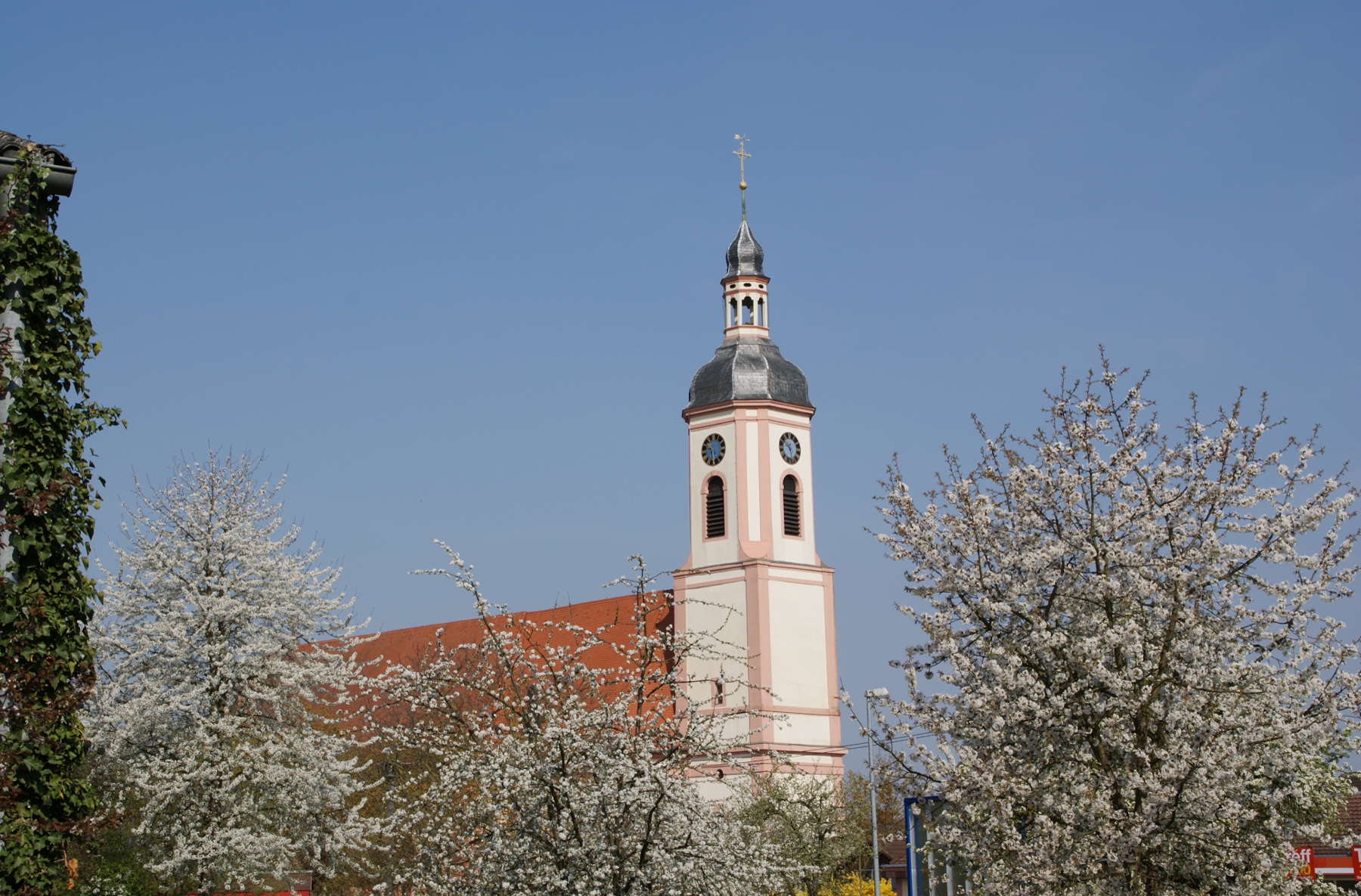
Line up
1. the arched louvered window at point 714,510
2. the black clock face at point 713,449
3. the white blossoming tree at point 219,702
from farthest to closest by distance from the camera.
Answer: the black clock face at point 713,449, the arched louvered window at point 714,510, the white blossoming tree at point 219,702

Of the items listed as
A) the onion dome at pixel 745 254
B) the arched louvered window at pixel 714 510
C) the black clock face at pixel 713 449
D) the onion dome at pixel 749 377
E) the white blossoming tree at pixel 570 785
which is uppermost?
the onion dome at pixel 745 254

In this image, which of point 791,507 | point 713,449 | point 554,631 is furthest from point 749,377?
point 554,631

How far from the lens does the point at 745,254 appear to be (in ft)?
182

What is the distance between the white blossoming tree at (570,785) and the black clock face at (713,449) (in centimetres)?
3852

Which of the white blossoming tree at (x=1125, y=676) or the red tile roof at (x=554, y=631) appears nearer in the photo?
the white blossoming tree at (x=1125, y=676)

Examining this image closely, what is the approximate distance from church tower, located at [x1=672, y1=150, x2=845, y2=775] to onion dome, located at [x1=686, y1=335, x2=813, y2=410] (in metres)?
0.04

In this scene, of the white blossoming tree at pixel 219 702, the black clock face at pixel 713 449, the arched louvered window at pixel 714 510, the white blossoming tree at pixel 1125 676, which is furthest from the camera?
the black clock face at pixel 713 449

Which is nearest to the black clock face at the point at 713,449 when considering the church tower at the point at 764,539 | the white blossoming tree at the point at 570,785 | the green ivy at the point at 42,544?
the church tower at the point at 764,539

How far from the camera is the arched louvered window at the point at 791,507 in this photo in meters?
51.9

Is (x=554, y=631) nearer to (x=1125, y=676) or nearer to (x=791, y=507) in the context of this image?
(x=791, y=507)

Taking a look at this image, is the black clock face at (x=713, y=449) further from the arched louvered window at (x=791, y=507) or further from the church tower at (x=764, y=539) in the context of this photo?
the arched louvered window at (x=791, y=507)

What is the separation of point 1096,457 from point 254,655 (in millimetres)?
14501

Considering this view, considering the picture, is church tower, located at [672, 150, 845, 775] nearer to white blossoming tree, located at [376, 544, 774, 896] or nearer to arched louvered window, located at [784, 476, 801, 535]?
arched louvered window, located at [784, 476, 801, 535]

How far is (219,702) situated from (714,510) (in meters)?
30.5
